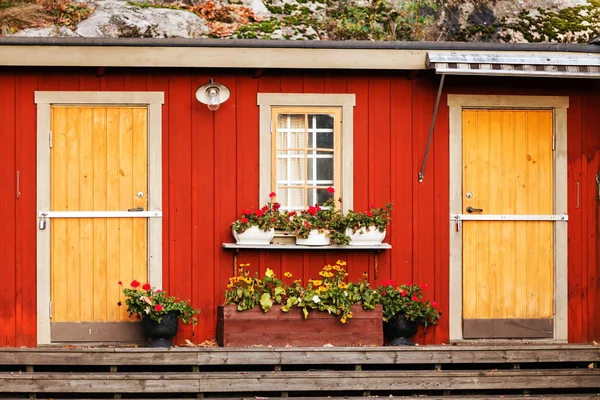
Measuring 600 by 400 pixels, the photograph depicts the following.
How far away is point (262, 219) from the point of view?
8781 millimetres

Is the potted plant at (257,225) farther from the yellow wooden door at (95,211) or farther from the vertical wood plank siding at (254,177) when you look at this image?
the yellow wooden door at (95,211)

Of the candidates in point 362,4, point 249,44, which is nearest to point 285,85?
point 249,44

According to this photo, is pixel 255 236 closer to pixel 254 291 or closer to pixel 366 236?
pixel 254 291

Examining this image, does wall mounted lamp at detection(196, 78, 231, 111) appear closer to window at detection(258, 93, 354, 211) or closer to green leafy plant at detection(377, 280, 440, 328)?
window at detection(258, 93, 354, 211)

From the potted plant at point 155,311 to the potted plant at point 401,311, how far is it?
1811 millimetres

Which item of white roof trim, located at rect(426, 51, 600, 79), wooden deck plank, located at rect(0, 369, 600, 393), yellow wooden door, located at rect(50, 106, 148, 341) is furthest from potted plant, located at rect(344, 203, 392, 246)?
yellow wooden door, located at rect(50, 106, 148, 341)

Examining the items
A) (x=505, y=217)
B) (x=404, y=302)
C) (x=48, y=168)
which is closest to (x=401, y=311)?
(x=404, y=302)

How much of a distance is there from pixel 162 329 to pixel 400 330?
6.94ft

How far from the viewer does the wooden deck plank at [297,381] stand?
7961 millimetres

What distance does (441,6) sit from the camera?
12883 millimetres

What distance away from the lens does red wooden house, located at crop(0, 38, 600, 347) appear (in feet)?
28.8

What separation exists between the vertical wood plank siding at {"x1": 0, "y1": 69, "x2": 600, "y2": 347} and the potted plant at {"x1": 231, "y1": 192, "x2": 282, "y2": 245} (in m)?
0.17

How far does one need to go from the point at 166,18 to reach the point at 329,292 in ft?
13.3

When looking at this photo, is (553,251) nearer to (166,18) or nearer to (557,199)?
(557,199)
